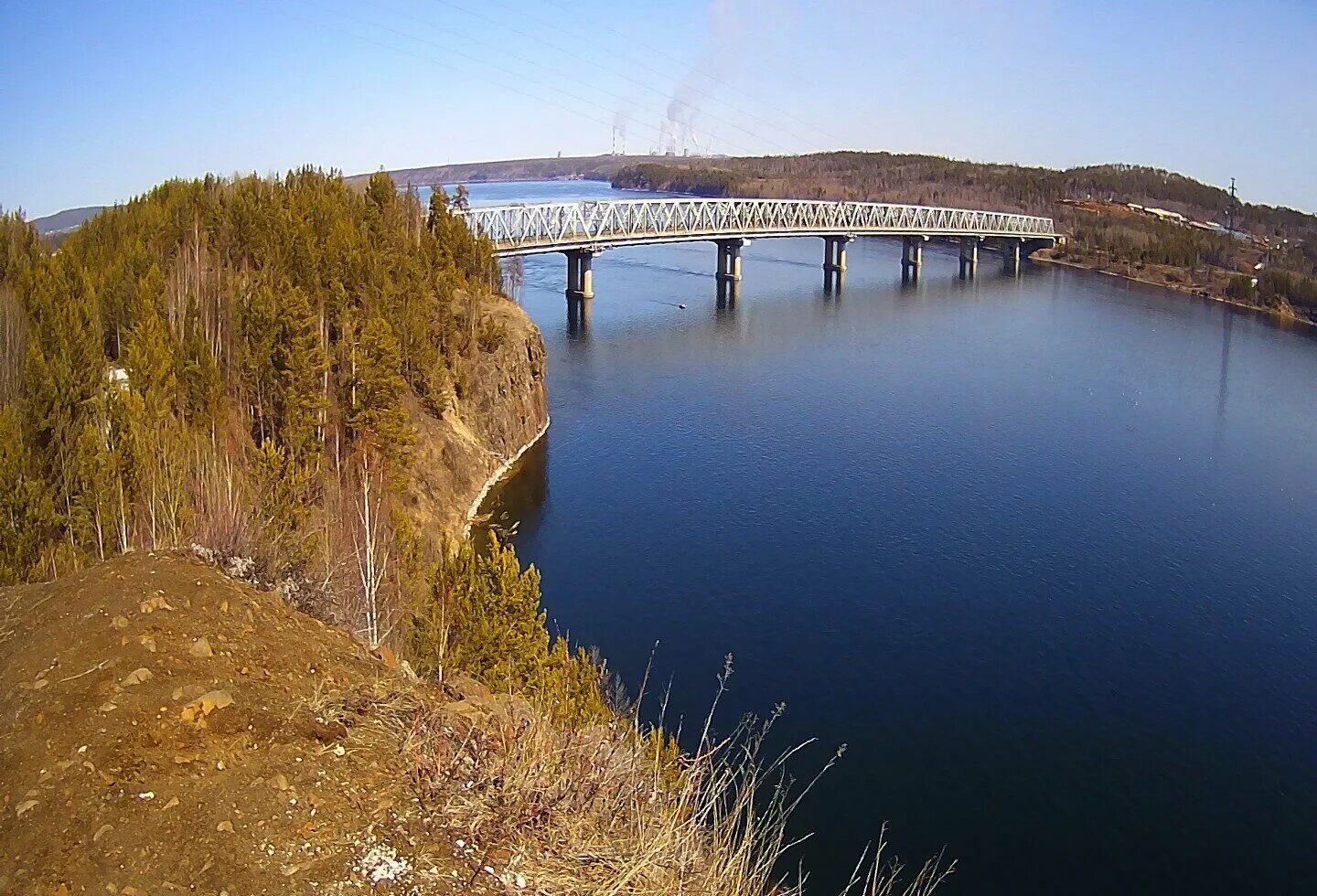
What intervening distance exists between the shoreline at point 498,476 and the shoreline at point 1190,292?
43.0 metres

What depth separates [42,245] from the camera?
21.1 meters

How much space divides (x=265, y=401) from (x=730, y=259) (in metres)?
41.7

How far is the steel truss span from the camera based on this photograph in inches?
1845

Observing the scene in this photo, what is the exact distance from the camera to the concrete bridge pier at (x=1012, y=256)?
231 ft

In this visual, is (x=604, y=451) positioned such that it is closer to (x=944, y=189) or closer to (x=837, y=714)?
(x=837, y=714)

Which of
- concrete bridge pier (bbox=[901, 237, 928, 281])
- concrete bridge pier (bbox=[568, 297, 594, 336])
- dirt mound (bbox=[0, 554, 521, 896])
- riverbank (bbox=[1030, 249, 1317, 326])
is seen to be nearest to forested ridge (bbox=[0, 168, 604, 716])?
dirt mound (bbox=[0, 554, 521, 896])

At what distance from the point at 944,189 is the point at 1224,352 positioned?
67.8m

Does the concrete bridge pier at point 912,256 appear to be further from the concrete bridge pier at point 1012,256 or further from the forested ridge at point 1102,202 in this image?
the forested ridge at point 1102,202

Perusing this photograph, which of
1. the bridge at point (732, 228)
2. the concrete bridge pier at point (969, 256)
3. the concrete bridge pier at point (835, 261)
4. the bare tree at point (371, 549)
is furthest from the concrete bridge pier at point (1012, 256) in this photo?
the bare tree at point (371, 549)

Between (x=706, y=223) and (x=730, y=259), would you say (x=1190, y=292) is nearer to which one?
(x=730, y=259)

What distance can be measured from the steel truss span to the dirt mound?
3466 centimetres

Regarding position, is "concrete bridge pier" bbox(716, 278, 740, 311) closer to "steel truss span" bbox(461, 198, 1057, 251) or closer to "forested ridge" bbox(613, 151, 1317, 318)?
"steel truss span" bbox(461, 198, 1057, 251)

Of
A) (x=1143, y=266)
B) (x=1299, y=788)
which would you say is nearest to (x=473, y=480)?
(x=1299, y=788)

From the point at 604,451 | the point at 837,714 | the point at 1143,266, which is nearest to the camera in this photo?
the point at 837,714
